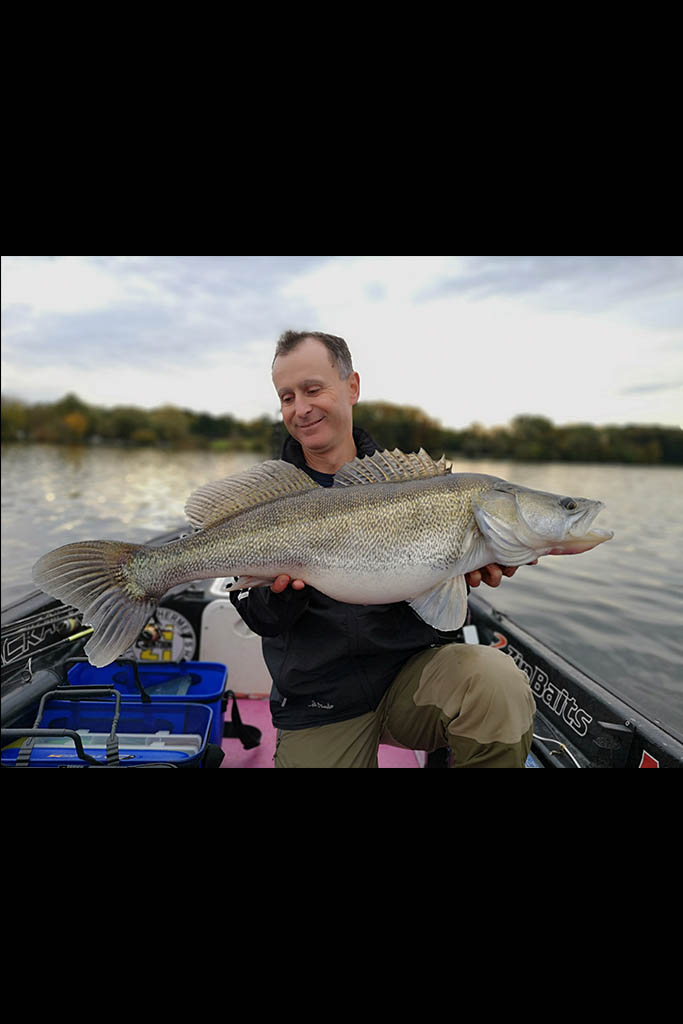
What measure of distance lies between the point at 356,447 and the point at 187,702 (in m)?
1.56

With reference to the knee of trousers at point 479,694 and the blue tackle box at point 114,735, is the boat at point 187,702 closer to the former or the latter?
the blue tackle box at point 114,735

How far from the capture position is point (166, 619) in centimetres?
389

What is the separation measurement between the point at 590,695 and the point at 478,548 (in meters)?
1.24

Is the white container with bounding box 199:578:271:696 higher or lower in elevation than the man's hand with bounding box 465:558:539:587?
lower

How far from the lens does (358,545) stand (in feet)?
6.75

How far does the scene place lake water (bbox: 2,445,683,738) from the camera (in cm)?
688

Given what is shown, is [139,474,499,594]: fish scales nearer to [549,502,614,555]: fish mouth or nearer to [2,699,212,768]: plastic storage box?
[549,502,614,555]: fish mouth

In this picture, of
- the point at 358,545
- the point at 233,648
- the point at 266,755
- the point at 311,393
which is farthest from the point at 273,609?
the point at 233,648

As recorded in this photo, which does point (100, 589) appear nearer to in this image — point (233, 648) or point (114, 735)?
point (114, 735)

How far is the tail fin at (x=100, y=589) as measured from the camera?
1915 mm

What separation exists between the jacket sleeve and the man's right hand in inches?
0.9

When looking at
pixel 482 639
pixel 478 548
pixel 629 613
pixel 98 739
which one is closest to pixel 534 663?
pixel 482 639

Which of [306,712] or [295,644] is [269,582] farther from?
[306,712]

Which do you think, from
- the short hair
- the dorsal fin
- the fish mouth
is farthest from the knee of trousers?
the short hair
